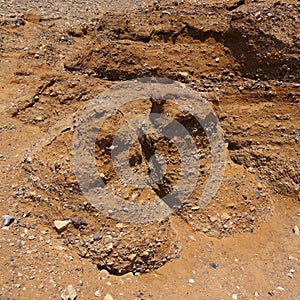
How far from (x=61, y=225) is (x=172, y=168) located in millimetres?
1434

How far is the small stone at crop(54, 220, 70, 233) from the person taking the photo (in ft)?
11.3

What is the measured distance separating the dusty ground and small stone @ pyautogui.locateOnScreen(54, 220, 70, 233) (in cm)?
4

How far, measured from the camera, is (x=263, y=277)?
3.53 meters

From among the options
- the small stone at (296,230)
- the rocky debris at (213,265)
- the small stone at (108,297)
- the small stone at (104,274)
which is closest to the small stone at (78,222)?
the small stone at (104,274)

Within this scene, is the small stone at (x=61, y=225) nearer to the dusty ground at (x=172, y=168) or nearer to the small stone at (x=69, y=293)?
the dusty ground at (x=172, y=168)

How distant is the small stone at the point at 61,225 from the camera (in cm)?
346

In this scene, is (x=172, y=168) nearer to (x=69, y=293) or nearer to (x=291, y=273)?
(x=291, y=273)

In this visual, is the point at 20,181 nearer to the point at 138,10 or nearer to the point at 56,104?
the point at 56,104

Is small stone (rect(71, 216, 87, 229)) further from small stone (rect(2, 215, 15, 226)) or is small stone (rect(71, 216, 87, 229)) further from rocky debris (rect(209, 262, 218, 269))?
rocky debris (rect(209, 262, 218, 269))

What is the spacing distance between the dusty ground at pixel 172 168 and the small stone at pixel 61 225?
41 mm

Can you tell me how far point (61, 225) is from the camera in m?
3.46

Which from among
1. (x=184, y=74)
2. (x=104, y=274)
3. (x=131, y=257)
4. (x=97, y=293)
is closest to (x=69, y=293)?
(x=97, y=293)

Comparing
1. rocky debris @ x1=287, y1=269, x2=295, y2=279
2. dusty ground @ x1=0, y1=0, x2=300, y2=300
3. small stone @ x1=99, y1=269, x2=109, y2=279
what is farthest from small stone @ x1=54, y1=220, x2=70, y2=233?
rocky debris @ x1=287, y1=269, x2=295, y2=279

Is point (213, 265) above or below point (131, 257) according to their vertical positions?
below
